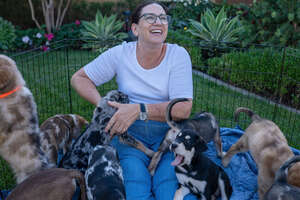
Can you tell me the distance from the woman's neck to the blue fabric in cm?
169

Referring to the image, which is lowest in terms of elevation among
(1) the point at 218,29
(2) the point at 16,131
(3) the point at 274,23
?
(2) the point at 16,131

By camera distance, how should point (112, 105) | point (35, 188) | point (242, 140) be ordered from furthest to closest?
point (242, 140), point (112, 105), point (35, 188)

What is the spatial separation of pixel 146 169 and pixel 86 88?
1254mm

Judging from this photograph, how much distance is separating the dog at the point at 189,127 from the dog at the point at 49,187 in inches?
38.5

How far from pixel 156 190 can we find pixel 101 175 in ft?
2.14

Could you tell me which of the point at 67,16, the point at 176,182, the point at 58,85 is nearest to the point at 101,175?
the point at 176,182

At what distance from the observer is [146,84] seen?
3.44m

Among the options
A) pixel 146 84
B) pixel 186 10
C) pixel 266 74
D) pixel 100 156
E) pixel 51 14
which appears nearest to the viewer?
pixel 100 156

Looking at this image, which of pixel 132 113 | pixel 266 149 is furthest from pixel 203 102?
pixel 132 113

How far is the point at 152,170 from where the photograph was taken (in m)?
3.26

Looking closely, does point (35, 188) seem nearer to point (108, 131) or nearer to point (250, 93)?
point (108, 131)

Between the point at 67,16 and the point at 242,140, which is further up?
the point at 67,16

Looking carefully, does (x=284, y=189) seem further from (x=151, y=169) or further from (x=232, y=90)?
(x=232, y=90)

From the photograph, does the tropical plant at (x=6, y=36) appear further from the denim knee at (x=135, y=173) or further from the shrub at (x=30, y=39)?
the denim knee at (x=135, y=173)
